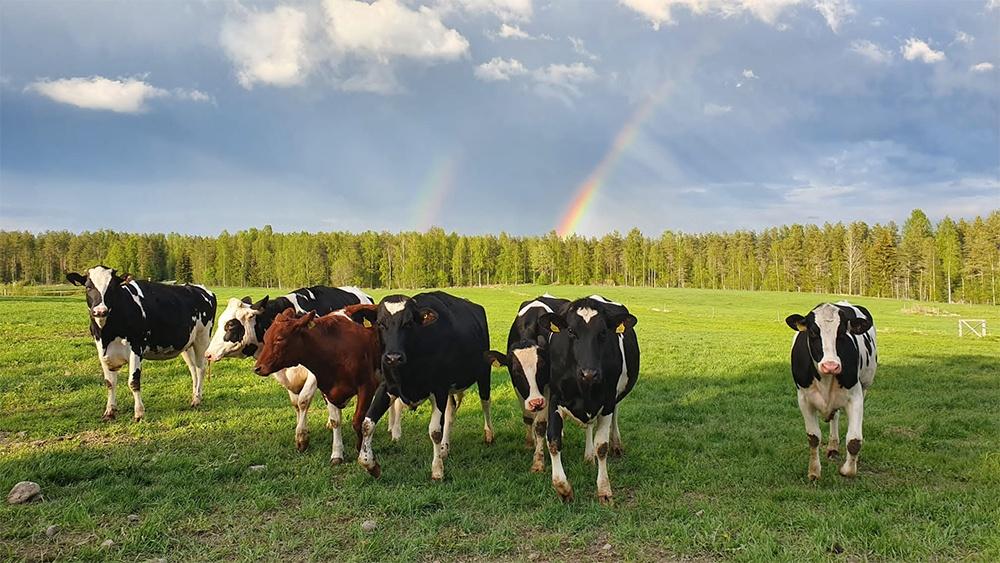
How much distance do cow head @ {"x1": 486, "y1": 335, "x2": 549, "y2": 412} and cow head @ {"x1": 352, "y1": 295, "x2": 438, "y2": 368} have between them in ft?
3.31

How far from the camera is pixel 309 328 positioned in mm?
7809

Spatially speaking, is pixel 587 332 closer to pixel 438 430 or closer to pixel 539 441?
pixel 539 441

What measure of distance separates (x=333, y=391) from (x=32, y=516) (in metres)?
3.30

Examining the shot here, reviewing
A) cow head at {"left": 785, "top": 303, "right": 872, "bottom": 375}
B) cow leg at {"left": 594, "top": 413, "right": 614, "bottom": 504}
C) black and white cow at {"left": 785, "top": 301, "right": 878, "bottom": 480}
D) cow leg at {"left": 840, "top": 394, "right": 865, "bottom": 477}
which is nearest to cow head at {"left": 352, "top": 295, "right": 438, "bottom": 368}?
cow leg at {"left": 594, "top": 413, "right": 614, "bottom": 504}

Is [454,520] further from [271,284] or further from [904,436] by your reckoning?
[271,284]

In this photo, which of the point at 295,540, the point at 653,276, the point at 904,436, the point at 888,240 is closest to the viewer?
the point at 295,540

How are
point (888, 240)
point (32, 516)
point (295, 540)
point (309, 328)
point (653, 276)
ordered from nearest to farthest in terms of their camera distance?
point (295, 540)
point (32, 516)
point (309, 328)
point (888, 240)
point (653, 276)

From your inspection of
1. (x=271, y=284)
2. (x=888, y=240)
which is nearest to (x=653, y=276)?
(x=888, y=240)

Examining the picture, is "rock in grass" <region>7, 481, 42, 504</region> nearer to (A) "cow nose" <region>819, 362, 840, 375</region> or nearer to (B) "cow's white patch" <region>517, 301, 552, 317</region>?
(B) "cow's white patch" <region>517, 301, 552, 317</region>

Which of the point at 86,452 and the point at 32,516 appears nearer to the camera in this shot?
the point at 32,516

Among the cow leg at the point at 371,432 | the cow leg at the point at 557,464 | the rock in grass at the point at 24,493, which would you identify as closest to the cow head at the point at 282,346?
the cow leg at the point at 371,432

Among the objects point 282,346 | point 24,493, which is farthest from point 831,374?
point 24,493

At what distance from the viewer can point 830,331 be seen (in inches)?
278

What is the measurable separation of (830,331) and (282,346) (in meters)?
6.73
